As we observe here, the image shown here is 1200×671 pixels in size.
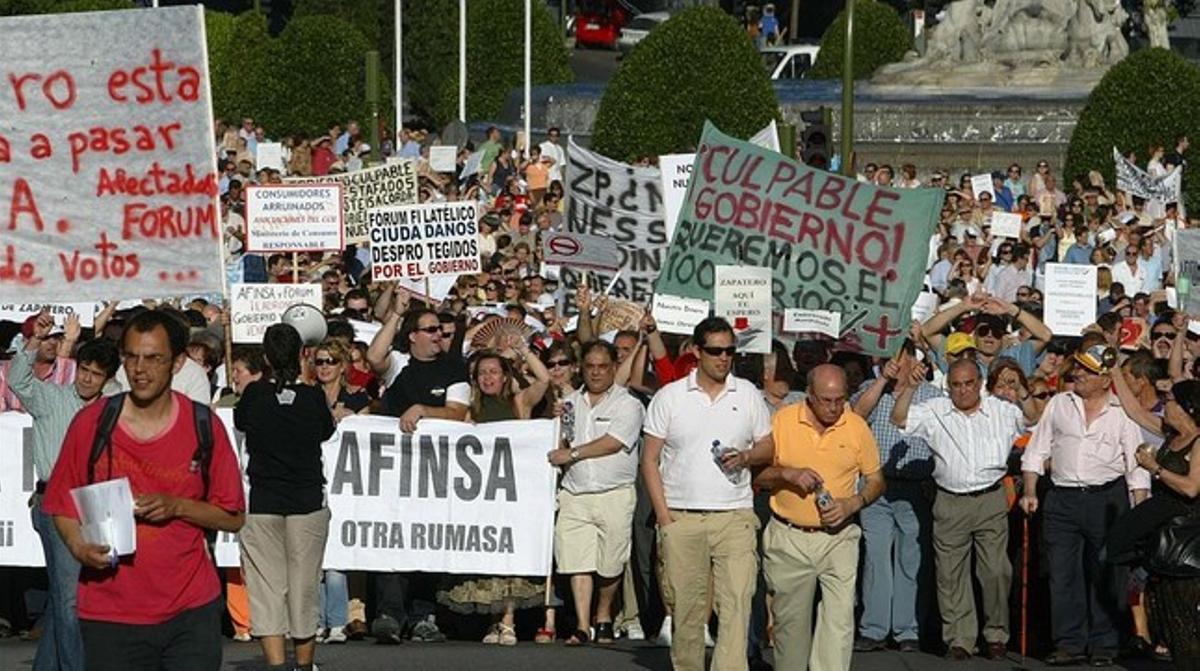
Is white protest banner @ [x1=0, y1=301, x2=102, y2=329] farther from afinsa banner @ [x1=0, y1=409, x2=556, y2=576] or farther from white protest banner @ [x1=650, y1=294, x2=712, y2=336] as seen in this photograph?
white protest banner @ [x1=650, y1=294, x2=712, y2=336]

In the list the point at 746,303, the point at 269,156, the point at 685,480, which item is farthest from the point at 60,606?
the point at 269,156

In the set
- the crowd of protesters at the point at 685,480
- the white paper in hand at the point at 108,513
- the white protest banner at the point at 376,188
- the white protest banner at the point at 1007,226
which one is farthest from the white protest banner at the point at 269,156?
the white paper in hand at the point at 108,513

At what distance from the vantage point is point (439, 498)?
48.2 ft

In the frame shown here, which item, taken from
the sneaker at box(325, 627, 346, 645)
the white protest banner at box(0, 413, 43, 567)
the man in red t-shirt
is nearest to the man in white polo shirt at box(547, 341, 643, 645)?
the sneaker at box(325, 627, 346, 645)

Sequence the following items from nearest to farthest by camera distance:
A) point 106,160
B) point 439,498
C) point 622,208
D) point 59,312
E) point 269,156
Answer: point 106,160
point 439,498
point 59,312
point 622,208
point 269,156

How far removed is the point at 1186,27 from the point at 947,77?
34.1m

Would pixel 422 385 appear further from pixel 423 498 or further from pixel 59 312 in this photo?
pixel 59 312

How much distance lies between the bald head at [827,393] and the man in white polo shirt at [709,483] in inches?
12.8

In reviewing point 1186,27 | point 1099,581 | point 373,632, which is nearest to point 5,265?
point 373,632

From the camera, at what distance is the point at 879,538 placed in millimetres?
14086

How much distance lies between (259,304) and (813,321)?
343 centimetres

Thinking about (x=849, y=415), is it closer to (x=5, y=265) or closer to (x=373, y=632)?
(x=373, y=632)


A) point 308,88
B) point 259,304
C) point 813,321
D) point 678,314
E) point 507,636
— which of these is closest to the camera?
point 507,636

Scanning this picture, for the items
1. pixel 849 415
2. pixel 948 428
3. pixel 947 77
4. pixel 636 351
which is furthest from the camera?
pixel 947 77
